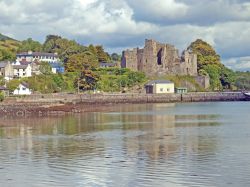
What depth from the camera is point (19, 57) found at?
90.6 metres

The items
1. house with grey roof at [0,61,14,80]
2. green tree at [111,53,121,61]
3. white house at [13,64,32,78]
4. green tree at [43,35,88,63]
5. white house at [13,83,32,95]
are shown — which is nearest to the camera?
white house at [13,83,32,95]

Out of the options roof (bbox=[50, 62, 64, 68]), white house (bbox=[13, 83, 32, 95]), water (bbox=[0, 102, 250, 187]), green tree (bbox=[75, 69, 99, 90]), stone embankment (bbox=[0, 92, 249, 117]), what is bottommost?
water (bbox=[0, 102, 250, 187])

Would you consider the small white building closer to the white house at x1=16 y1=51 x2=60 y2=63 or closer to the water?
the white house at x1=16 y1=51 x2=60 y2=63

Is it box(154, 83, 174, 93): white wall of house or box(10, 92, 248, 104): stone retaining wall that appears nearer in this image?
box(10, 92, 248, 104): stone retaining wall

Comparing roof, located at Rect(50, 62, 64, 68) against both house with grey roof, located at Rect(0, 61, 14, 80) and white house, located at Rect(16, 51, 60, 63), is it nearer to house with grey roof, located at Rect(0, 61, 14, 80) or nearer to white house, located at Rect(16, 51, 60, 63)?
white house, located at Rect(16, 51, 60, 63)

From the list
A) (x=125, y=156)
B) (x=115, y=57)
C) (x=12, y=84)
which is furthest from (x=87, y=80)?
(x=125, y=156)

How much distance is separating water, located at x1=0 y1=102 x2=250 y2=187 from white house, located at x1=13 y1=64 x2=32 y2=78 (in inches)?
1666

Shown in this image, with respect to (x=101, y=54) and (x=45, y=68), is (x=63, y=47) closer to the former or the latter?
(x=101, y=54)

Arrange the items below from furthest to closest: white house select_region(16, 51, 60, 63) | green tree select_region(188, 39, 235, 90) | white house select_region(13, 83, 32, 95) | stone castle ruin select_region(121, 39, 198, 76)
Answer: green tree select_region(188, 39, 235, 90), stone castle ruin select_region(121, 39, 198, 76), white house select_region(16, 51, 60, 63), white house select_region(13, 83, 32, 95)

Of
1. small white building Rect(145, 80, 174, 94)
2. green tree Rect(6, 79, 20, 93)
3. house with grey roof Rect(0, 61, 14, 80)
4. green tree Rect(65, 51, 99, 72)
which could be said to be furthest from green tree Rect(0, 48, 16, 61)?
small white building Rect(145, 80, 174, 94)

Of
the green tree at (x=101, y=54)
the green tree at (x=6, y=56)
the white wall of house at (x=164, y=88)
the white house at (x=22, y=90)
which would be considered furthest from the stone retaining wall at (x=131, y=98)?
the green tree at (x=6, y=56)

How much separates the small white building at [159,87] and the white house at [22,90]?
22232mm

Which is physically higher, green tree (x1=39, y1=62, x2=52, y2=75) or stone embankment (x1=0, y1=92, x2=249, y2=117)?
green tree (x1=39, y1=62, x2=52, y2=75)

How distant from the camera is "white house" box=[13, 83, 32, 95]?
223 feet
